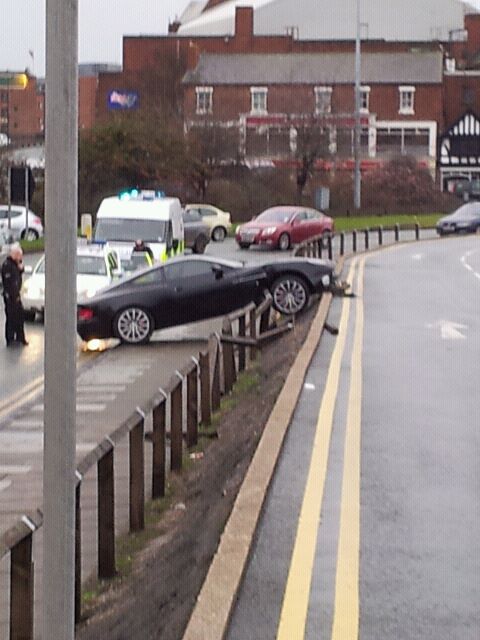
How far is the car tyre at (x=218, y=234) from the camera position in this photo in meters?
57.5

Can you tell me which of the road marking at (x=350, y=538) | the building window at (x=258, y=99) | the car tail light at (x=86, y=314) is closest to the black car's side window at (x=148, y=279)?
the car tail light at (x=86, y=314)

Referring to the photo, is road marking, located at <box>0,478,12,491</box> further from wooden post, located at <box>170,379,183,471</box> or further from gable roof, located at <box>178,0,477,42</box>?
gable roof, located at <box>178,0,477,42</box>

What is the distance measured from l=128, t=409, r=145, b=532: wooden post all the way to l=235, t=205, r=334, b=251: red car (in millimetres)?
37957

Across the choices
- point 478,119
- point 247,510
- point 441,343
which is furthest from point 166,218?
point 478,119

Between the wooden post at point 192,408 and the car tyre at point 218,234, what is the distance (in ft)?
142

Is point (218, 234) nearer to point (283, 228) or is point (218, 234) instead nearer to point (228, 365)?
point (283, 228)

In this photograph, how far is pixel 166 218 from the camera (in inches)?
1305

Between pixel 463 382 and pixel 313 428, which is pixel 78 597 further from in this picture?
pixel 463 382

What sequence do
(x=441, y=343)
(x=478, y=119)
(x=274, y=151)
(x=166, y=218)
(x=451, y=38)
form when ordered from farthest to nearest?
(x=451, y=38) < (x=478, y=119) < (x=274, y=151) < (x=166, y=218) < (x=441, y=343)

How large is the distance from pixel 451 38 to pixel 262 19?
1342cm

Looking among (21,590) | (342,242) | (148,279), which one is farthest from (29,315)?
(342,242)

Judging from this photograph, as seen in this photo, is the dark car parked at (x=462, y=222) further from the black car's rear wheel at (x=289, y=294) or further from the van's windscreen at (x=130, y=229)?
the black car's rear wheel at (x=289, y=294)

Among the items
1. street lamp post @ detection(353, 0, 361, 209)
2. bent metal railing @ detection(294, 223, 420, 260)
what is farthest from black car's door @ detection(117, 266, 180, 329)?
street lamp post @ detection(353, 0, 361, 209)

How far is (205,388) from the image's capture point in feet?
48.8
